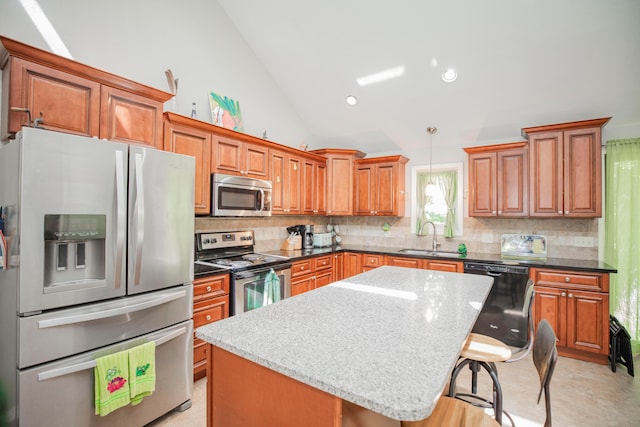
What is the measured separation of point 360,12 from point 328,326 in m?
3.18

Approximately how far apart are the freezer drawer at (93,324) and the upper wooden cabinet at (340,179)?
2907mm

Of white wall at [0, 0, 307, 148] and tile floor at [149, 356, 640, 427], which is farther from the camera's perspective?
white wall at [0, 0, 307, 148]

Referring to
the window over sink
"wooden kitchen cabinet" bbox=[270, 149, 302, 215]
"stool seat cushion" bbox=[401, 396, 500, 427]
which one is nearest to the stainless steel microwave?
"wooden kitchen cabinet" bbox=[270, 149, 302, 215]

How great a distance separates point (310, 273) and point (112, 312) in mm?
2399

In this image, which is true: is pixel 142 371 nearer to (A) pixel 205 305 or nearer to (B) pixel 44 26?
(A) pixel 205 305

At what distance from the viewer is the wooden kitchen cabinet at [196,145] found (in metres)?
2.72

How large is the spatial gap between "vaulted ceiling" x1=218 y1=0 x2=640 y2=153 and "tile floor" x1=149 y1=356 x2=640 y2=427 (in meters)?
2.64

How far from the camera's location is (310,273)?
3910 millimetres

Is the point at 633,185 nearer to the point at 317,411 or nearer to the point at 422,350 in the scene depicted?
the point at 422,350

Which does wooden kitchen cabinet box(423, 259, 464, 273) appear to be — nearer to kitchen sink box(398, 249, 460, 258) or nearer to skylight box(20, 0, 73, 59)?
kitchen sink box(398, 249, 460, 258)

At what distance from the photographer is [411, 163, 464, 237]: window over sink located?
4.31 m

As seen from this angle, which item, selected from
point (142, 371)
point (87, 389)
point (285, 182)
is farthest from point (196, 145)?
point (87, 389)

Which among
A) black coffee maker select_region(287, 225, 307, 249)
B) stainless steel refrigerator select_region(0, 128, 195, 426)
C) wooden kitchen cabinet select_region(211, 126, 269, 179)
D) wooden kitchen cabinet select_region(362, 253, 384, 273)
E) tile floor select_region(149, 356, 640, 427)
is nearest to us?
stainless steel refrigerator select_region(0, 128, 195, 426)

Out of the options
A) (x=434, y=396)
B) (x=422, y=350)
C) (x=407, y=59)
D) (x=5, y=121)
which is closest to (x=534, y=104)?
(x=407, y=59)
